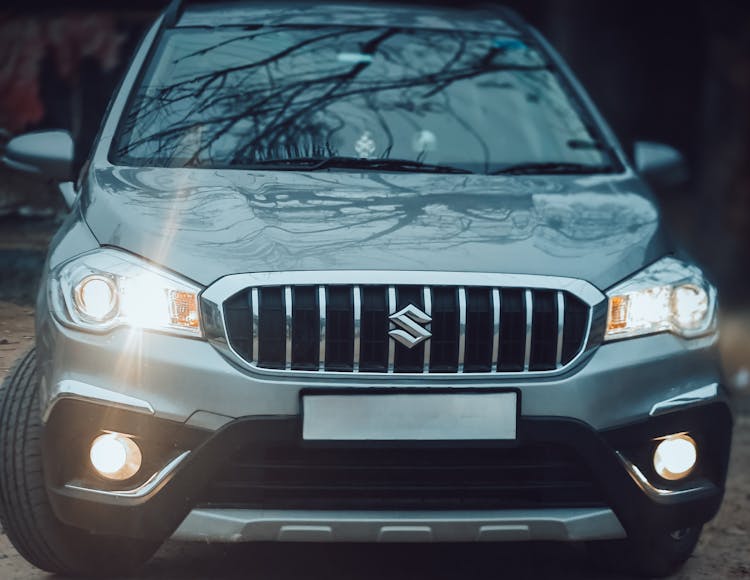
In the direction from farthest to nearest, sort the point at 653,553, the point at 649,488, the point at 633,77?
1. the point at 633,77
2. the point at 653,553
3. the point at 649,488

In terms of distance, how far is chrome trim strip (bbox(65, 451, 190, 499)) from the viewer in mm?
4031

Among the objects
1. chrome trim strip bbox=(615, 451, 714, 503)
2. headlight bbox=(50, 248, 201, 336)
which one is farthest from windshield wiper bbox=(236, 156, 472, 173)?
chrome trim strip bbox=(615, 451, 714, 503)

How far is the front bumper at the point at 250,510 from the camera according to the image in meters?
4.02

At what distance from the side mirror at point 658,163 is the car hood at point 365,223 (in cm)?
92

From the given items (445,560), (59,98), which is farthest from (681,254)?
(59,98)

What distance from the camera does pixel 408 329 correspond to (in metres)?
4.05

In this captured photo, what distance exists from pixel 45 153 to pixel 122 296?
1.25 meters

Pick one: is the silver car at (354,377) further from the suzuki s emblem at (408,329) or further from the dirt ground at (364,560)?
the dirt ground at (364,560)

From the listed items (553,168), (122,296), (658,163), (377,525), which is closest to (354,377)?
Answer: (377,525)

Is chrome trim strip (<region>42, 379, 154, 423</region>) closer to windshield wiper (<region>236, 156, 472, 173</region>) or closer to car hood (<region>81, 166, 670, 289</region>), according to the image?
car hood (<region>81, 166, 670, 289</region>)

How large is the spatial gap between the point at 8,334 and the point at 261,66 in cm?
137

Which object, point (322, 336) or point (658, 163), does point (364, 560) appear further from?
point (658, 163)

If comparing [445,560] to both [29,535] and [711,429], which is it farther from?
[29,535]

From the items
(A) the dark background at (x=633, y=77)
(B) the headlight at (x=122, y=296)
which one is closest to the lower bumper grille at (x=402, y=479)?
(B) the headlight at (x=122, y=296)
